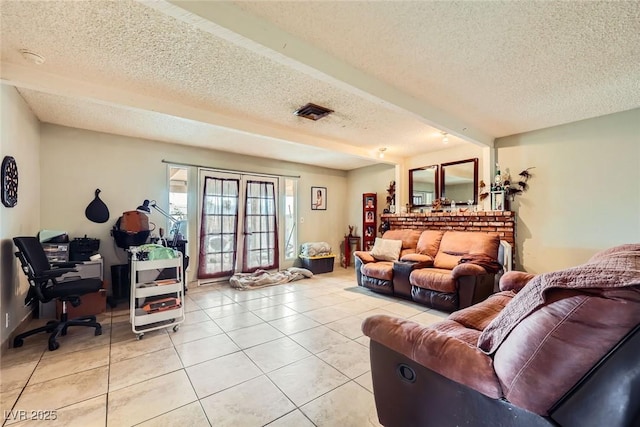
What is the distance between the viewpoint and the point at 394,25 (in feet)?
5.78

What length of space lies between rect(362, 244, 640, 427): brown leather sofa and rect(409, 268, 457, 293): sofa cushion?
2.23m

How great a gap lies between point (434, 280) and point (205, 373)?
2717 millimetres

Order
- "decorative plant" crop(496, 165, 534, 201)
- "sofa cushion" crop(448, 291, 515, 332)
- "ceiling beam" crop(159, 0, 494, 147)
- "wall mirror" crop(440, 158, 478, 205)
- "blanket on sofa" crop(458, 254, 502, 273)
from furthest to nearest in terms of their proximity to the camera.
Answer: "wall mirror" crop(440, 158, 478, 205) < "decorative plant" crop(496, 165, 534, 201) < "blanket on sofa" crop(458, 254, 502, 273) < "sofa cushion" crop(448, 291, 515, 332) < "ceiling beam" crop(159, 0, 494, 147)

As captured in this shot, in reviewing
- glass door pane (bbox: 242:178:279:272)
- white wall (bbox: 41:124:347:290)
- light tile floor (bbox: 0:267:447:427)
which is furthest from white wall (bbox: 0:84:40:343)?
glass door pane (bbox: 242:178:279:272)

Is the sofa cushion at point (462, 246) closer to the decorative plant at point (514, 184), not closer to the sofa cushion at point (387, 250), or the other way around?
the sofa cushion at point (387, 250)

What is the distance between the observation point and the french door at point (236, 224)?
4773 mm

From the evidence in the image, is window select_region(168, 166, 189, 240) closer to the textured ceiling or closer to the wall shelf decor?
the textured ceiling

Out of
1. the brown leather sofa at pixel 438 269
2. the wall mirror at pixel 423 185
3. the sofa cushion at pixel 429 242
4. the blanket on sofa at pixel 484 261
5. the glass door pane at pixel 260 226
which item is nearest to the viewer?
the brown leather sofa at pixel 438 269

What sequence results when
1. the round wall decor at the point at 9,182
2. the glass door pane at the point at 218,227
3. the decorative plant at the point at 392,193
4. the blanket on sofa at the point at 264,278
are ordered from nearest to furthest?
1. the round wall decor at the point at 9,182
2. the blanket on sofa at the point at 264,278
3. the glass door pane at the point at 218,227
4. the decorative plant at the point at 392,193

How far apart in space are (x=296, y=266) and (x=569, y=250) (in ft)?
14.9

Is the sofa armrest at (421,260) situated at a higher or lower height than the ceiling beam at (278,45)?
lower

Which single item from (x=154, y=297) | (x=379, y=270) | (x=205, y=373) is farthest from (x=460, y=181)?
(x=154, y=297)

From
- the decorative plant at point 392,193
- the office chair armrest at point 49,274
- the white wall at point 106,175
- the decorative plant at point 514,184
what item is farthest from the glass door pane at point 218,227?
the decorative plant at point 514,184

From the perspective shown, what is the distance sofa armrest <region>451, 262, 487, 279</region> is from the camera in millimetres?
3182
